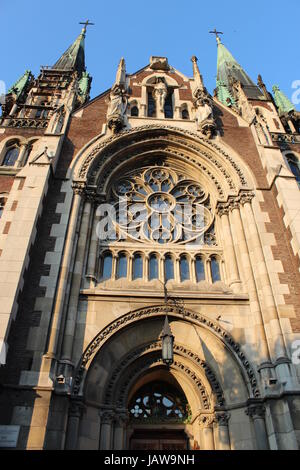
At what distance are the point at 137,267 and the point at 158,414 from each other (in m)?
4.27

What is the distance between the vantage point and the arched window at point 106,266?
37.6 ft

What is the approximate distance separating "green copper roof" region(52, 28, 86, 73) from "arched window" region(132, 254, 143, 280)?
84.4 ft

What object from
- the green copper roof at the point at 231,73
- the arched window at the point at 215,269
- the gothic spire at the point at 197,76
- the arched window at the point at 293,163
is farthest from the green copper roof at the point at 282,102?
the arched window at the point at 215,269

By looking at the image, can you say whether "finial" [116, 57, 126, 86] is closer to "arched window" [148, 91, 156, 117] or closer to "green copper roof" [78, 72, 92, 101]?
"arched window" [148, 91, 156, 117]

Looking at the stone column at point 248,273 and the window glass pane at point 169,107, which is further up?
the window glass pane at point 169,107

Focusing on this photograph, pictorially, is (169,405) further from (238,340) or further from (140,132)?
(140,132)

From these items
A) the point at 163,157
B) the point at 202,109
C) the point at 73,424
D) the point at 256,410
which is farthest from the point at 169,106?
the point at 73,424

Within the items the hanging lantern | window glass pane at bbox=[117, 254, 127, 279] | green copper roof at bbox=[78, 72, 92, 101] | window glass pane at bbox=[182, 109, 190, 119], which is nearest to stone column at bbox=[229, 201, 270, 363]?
the hanging lantern

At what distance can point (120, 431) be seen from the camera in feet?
29.1

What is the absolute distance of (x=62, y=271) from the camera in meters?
10.3

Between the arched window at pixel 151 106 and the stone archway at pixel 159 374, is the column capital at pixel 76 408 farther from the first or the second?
the arched window at pixel 151 106

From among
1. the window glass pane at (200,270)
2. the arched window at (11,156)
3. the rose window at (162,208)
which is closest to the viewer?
the window glass pane at (200,270)

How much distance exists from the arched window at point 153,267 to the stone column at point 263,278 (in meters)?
2.99
